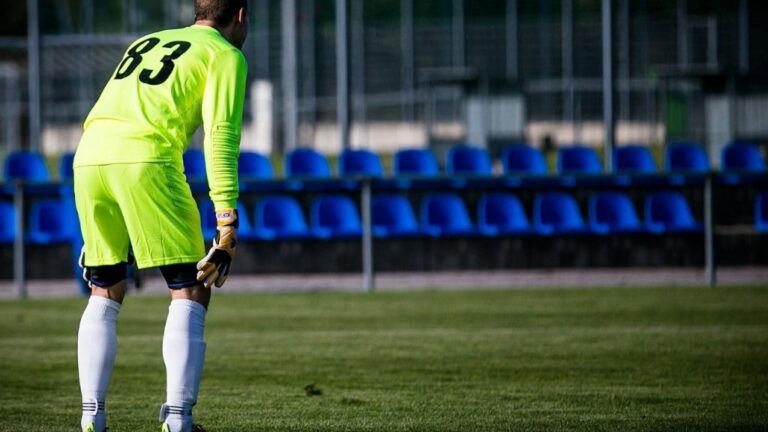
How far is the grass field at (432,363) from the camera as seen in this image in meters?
6.38

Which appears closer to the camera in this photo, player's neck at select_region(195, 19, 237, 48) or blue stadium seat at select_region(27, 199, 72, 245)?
player's neck at select_region(195, 19, 237, 48)

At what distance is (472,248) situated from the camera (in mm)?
15375

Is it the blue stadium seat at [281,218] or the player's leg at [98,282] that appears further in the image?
the blue stadium seat at [281,218]

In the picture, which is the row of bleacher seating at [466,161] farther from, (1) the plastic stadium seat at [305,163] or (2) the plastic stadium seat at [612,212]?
(2) the plastic stadium seat at [612,212]

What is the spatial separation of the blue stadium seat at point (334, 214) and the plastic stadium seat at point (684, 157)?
4.70 meters

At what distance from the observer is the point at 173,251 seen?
5195mm

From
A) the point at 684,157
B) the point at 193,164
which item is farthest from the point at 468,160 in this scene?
the point at 193,164

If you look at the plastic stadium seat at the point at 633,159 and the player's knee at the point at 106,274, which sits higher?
the plastic stadium seat at the point at 633,159

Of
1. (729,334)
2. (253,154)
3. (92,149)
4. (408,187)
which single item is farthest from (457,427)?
(253,154)

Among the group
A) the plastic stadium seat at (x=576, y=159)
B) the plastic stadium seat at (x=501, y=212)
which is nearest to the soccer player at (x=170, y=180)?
the plastic stadium seat at (x=501, y=212)

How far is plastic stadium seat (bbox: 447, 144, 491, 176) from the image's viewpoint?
17.2 metres

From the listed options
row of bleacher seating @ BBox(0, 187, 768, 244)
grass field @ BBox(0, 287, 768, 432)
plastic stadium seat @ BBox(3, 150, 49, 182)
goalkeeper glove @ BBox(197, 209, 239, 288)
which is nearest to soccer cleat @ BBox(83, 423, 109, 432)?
goalkeeper glove @ BBox(197, 209, 239, 288)

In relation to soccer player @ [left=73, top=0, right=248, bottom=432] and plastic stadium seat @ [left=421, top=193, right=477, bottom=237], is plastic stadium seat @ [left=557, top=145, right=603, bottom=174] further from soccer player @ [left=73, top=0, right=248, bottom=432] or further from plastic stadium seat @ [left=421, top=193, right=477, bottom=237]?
soccer player @ [left=73, top=0, right=248, bottom=432]

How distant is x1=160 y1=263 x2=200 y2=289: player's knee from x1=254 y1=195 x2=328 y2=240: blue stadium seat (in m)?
9.85
